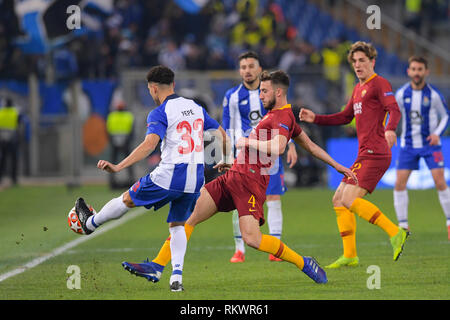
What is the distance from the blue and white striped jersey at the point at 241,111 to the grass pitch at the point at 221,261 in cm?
140

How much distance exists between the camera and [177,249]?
693 centimetres

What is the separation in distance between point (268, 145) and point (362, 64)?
1.86m

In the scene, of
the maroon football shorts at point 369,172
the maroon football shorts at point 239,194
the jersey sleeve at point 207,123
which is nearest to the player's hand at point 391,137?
the maroon football shorts at point 369,172

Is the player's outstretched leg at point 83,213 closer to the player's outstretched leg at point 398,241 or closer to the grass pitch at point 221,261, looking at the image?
the grass pitch at point 221,261

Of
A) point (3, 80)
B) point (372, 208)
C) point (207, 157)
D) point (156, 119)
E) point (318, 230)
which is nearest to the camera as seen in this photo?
point (156, 119)

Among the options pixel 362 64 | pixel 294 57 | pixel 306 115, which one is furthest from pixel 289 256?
pixel 294 57

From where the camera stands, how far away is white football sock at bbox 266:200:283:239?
9.12 meters

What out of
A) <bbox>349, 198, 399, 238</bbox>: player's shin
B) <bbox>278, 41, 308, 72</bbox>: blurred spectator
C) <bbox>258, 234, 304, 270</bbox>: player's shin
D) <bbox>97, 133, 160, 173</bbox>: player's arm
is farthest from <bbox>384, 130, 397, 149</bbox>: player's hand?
<bbox>278, 41, 308, 72</bbox>: blurred spectator

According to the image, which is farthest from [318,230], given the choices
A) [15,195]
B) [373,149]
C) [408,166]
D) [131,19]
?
[131,19]

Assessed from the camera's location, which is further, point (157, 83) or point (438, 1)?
point (438, 1)

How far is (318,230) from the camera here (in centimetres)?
Result: 1178

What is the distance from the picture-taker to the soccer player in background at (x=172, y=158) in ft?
22.4
